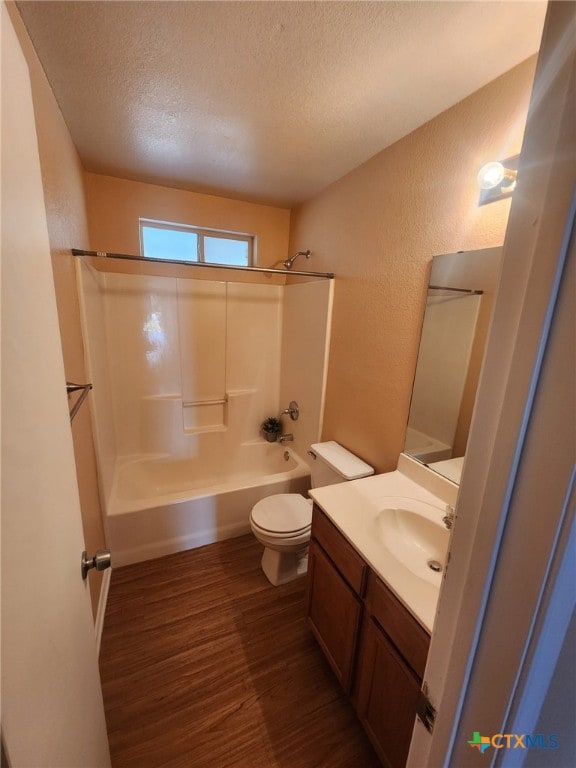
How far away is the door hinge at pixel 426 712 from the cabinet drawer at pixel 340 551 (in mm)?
525

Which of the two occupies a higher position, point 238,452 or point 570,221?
point 570,221

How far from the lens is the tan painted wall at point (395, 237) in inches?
45.9

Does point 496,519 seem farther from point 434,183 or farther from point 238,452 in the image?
point 238,452

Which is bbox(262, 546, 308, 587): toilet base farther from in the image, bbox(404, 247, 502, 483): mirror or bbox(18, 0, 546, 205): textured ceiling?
bbox(18, 0, 546, 205): textured ceiling

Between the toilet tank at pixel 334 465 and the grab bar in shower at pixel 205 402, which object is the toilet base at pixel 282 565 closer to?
the toilet tank at pixel 334 465

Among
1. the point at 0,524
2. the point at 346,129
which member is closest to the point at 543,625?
the point at 0,524

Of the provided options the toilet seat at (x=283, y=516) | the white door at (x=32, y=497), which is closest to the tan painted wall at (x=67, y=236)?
the white door at (x=32, y=497)

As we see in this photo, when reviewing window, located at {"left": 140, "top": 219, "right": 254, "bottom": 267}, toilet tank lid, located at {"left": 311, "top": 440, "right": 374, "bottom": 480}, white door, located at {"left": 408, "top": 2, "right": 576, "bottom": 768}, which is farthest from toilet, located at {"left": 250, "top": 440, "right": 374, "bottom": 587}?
window, located at {"left": 140, "top": 219, "right": 254, "bottom": 267}

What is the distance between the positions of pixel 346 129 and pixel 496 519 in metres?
1.79

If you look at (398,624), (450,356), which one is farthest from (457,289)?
(398,624)

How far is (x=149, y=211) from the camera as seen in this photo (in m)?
2.26

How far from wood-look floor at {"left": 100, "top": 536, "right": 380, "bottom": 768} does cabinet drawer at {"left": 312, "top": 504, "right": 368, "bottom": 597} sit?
25.0 inches

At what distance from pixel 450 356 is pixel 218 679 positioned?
1793 millimetres

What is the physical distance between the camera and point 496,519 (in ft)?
1.33
